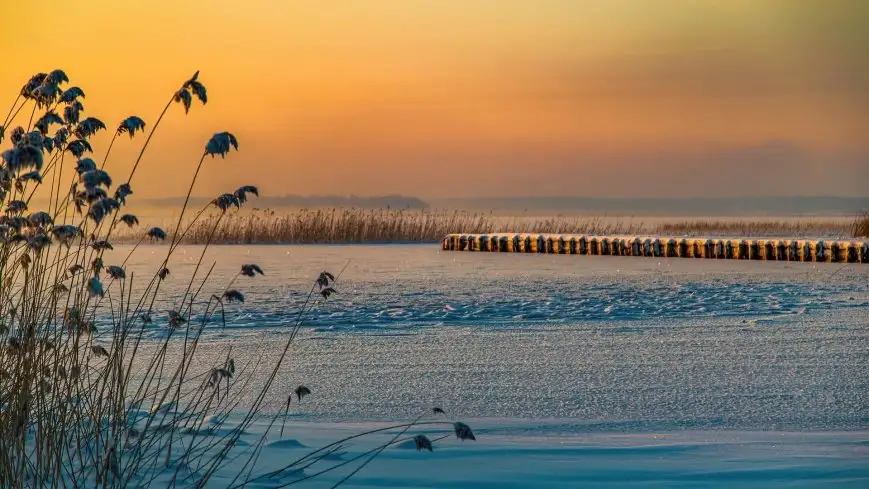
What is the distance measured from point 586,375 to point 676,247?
52.7 ft

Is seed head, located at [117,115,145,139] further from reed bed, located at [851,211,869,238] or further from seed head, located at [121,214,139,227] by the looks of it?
reed bed, located at [851,211,869,238]

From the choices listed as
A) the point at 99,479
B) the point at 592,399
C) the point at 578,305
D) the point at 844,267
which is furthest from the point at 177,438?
the point at 844,267

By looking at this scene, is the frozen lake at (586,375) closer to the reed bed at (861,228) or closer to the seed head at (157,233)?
the seed head at (157,233)

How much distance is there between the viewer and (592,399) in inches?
189

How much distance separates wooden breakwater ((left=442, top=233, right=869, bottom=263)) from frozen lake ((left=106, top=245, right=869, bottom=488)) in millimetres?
5796

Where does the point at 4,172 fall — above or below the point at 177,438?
above

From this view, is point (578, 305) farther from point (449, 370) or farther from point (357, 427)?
point (357, 427)

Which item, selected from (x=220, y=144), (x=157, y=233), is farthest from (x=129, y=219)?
(x=220, y=144)

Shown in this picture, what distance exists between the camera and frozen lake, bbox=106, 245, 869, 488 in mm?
3378

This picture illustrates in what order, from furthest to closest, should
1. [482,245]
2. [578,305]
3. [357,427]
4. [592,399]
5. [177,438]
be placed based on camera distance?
[482,245] < [578,305] < [592,399] < [357,427] < [177,438]

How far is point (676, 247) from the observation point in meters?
21.0

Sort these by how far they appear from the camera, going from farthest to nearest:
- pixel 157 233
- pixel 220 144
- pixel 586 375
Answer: pixel 586 375, pixel 157 233, pixel 220 144

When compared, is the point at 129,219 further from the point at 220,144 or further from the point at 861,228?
the point at 861,228

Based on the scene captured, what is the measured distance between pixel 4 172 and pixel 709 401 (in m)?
3.24
